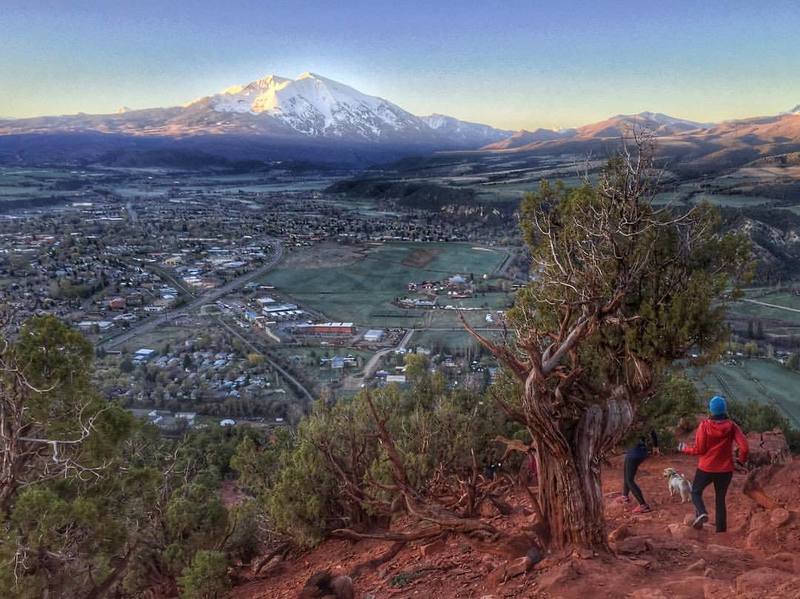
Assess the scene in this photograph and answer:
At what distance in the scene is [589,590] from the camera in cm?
455

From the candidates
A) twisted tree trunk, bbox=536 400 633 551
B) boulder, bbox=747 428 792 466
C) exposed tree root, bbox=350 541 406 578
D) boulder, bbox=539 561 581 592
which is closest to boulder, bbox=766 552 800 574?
twisted tree trunk, bbox=536 400 633 551

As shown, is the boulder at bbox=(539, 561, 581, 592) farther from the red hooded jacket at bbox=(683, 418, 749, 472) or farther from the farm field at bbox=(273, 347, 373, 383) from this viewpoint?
the farm field at bbox=(273, 347, 373, 383)

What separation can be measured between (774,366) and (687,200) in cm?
2550

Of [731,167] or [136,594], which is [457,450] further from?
[731,167]

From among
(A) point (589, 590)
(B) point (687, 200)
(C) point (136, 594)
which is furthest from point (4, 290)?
(B) point (687, 200)

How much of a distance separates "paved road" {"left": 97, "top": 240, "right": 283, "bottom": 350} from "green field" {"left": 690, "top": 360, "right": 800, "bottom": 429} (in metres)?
26.3

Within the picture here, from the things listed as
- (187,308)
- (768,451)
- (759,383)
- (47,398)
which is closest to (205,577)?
(47,398)

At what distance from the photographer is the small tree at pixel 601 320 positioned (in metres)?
5.10

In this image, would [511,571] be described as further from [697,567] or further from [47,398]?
[47,398]

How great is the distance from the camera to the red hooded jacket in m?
5.52

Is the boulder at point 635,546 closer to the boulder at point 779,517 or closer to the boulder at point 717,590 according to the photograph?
the boulder at point 717,590

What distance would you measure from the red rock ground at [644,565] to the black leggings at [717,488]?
0.50 feet

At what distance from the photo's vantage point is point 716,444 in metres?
5.62

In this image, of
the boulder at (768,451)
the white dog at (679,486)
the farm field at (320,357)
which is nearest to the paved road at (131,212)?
the farm field at (320,357)
